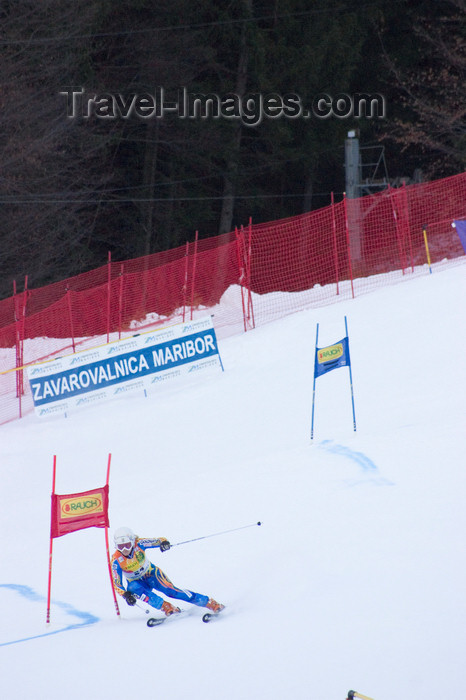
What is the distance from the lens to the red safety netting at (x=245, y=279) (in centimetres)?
1877

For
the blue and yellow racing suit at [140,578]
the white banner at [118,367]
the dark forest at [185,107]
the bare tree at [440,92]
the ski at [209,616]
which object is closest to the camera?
the ski at [209,616]

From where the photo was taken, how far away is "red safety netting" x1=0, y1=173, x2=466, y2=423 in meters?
18.8

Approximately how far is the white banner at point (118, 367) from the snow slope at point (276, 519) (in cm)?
38

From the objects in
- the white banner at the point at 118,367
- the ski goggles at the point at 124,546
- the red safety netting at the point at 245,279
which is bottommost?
the ski goggles at the point at 124,546

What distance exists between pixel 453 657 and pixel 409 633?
50 cm

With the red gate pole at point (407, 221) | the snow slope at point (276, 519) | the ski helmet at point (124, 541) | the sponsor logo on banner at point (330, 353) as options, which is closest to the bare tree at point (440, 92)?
the red gate pole at point (407, 221)

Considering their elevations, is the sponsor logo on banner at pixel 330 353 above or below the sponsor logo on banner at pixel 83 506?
above

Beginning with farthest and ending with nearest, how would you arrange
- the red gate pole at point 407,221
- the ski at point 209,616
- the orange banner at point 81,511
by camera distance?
the red gate pole at point 407,221 → the orange banner at point 81,511 → the ski at point 209,616

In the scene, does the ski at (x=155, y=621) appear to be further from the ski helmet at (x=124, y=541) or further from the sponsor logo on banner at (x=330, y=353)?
the sponsor logo on banner at (x=330, y=353)

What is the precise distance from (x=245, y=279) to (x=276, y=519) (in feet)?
31.3

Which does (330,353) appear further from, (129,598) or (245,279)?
(245,279)

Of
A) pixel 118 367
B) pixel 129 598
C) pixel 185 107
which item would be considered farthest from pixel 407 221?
pixel 185 107

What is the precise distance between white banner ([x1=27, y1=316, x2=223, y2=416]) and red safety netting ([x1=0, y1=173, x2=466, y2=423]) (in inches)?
92.1

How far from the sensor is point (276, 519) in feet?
32.1
